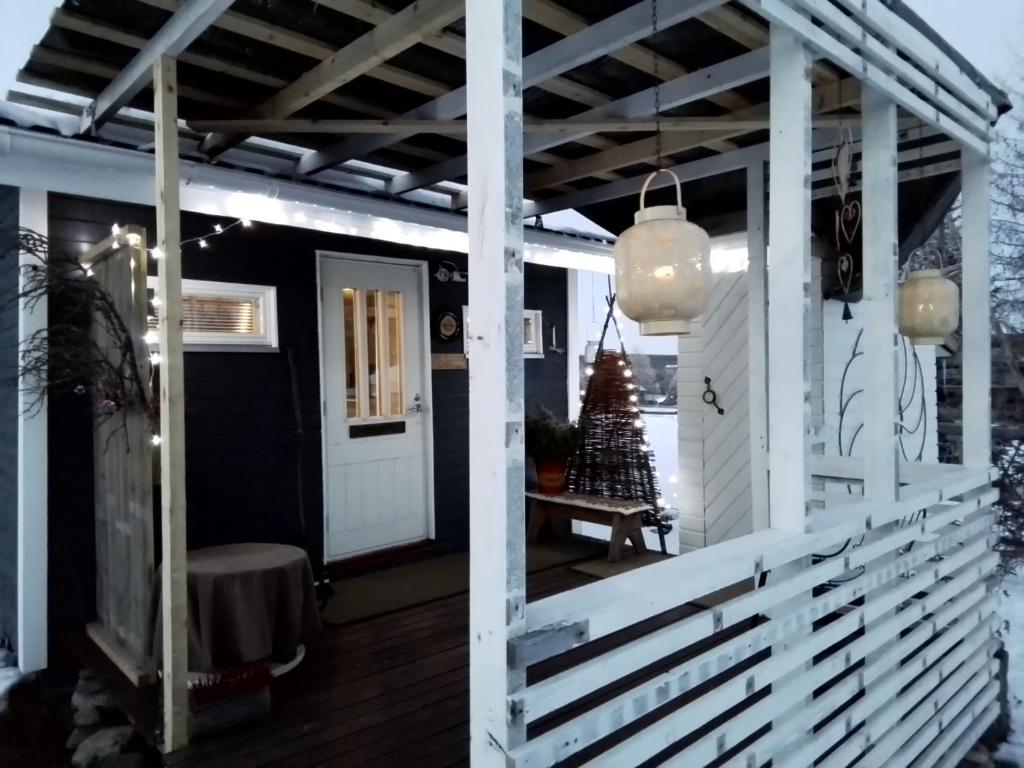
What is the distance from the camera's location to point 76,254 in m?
3.39

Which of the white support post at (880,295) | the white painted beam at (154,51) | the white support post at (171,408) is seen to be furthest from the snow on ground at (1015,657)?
the white painted beam at (154,51)

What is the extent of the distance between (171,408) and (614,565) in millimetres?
3002

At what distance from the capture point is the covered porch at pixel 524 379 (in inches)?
55.7

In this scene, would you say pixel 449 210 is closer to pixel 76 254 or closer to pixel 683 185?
pixel 683 185

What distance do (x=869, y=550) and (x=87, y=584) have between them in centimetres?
342

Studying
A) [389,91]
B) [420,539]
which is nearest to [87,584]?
[420,539]

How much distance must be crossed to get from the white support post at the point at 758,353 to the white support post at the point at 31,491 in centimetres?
349

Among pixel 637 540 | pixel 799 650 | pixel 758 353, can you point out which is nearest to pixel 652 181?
pixel 758 353

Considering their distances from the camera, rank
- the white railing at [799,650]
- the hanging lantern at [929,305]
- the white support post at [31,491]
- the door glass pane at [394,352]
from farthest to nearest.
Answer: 1. the door glass pane at [394,352]
2. the white support post at [31,491]
3. the hanging lantern at [929,305]
4. the white railing at [799,650]

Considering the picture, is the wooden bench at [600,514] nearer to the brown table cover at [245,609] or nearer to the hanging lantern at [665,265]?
the brown table cover at [245,609]

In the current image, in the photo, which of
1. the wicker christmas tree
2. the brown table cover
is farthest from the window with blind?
the wicker christmas tree

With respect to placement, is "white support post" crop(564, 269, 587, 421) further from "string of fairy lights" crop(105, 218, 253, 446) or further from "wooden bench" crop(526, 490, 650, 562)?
"string of fairy lights" crop(105, 218, 253, 446)

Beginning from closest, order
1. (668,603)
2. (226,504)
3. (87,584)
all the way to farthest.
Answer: (668,603), (87,584), (226,504)

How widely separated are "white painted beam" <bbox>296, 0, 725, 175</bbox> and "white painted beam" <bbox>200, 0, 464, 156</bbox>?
41 centimetres
